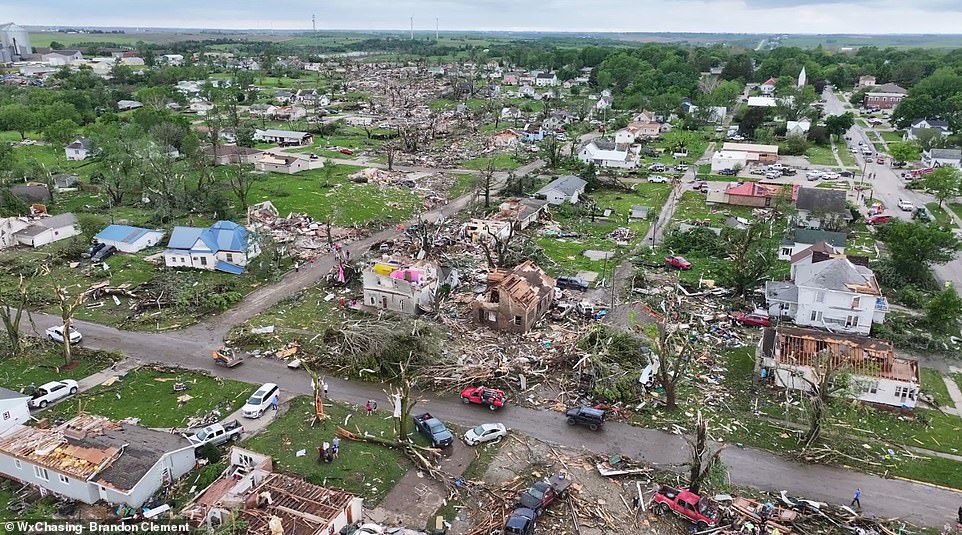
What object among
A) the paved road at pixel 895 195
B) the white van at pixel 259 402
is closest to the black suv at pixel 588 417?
the white van at pixel 259 402

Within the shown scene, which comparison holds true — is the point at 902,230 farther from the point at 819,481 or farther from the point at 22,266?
the point at 22,266

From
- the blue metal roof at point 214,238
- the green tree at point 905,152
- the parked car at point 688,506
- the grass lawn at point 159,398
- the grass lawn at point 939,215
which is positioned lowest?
the grass lawn at point 159,398

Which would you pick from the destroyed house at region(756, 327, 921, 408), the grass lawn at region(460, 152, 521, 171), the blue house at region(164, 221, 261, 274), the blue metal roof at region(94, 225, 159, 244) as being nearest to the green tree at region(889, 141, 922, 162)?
the grass lawn at region(460, 152, 521, 171)

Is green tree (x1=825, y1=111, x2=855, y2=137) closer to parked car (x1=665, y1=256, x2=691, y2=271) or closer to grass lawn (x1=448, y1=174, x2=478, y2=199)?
grass lawn (x1=448, y1=174, x2=478, y2=199)

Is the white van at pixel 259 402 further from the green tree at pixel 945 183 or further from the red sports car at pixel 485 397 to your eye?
the green tree at pixel 945 183

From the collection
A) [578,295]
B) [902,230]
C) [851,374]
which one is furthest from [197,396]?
[902,230]
